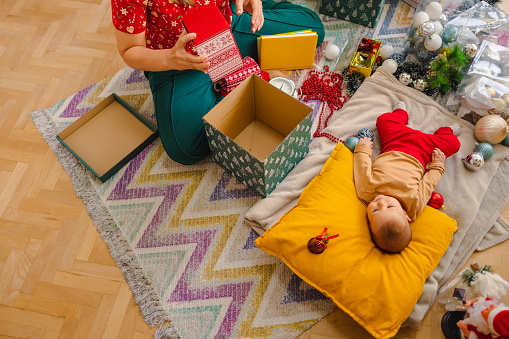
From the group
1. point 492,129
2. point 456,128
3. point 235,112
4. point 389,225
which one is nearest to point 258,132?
point 235,112

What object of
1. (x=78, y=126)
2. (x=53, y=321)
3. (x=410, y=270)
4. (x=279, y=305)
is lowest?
(x=53, y=321)

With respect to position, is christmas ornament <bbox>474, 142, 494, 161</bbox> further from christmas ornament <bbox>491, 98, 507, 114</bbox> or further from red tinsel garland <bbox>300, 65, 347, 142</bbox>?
red tinsel garland <bbox>300, 65, 347, 142</bbox>

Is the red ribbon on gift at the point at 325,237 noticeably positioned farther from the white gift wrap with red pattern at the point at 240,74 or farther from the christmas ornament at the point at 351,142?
the white gift wrap with red pattern at the point at 240,74

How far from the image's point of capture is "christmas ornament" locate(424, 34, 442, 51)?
1573 mm

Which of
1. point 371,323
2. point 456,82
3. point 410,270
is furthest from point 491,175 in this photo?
point 371,323

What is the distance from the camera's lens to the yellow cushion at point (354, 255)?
1.15 metres

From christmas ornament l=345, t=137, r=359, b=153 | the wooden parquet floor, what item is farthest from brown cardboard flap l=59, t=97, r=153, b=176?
christmas ornament l=345, t=137, r=359, b=153

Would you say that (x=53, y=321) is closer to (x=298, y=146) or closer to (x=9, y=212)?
(x=9, y=212)

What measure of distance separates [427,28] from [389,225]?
94cm

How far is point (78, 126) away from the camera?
5.32ft

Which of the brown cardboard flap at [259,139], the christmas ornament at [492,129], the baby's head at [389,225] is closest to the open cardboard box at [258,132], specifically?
the brown cardboard flap at [259,139]

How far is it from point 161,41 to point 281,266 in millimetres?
961

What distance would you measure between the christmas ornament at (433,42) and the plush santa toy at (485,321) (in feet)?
3.49

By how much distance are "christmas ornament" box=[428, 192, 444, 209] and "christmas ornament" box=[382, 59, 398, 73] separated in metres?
0.62
